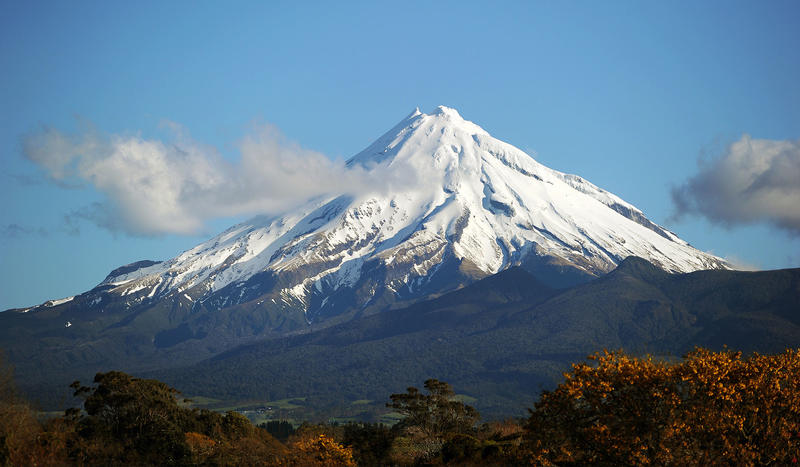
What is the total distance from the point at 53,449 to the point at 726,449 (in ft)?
121

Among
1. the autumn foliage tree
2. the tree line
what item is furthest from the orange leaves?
the autumn foliage tree

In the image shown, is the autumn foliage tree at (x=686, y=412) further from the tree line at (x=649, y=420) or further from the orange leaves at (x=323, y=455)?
the orange leaves at (x=323, y=455)

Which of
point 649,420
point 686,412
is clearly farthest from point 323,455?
point 686,412

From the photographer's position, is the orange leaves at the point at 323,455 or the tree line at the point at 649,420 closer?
A: the tree line at the point at 649,420

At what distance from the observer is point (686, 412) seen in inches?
1420

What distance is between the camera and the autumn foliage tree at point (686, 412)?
3588 centimetres

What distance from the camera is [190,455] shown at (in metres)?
52.2

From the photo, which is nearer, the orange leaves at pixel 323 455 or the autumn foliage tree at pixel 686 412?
the autumn foliage tree at pixel 686 412

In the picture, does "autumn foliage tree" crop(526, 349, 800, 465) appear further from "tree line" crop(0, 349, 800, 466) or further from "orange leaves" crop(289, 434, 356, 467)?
"orange leaves" crop(289, 434, 356, 467)

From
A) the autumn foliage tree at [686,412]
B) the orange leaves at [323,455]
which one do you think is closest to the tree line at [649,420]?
the autumn foliage tree at [686,412]

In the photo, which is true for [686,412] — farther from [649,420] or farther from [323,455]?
[323,455]

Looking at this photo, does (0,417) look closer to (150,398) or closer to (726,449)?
(150,398)

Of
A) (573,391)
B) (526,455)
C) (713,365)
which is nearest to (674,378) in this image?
(713,365)

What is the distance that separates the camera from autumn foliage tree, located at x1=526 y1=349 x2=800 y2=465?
118 feet
